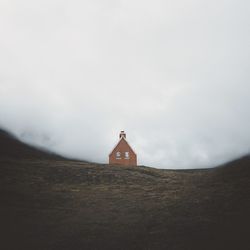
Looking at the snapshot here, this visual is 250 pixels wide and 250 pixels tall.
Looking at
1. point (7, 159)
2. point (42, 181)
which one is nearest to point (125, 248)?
point (42, 181)

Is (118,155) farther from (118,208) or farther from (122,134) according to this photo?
(118,208)

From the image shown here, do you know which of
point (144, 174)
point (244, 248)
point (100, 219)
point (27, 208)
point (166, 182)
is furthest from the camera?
point (144, 174)

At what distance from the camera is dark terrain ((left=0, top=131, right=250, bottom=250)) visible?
1060 inches

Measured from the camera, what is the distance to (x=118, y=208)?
35.2 meters

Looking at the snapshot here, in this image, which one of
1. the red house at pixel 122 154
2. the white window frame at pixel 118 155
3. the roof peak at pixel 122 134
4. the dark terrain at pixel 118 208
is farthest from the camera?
the roof peak at pixel 122 134

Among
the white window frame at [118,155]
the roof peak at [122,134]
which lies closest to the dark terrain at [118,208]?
the white window frame at [118,155]

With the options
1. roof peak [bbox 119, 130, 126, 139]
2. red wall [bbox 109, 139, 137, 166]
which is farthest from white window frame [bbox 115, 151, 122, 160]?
roof peak [bbox 119, 130, 126, 139]

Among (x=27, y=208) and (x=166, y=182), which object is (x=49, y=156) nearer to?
(x=166, y=182)

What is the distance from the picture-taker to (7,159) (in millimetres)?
48688

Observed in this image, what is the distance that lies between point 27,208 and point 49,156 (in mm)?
27480

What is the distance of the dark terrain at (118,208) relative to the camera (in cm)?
2692

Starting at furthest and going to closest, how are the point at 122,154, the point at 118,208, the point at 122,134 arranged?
the point at 122,134 → the point at 122,154 → the point at 118,208

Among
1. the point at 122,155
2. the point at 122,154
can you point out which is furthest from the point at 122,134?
the point at 122,155

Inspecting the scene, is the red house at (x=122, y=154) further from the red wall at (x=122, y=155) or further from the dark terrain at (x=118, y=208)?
the dark terrain at (x=118, y=208)
